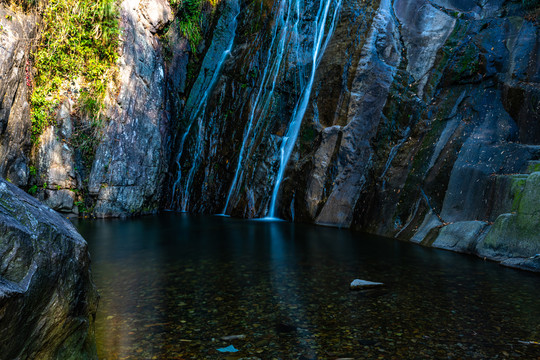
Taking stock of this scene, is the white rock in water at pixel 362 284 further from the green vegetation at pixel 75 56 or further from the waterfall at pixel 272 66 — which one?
the green vegetation at pixel 75 56

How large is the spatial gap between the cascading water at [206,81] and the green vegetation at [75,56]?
4.56 meters

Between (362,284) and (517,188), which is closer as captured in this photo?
(362,284)

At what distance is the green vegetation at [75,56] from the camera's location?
1162 centimetres

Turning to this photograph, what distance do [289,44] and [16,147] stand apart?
32.7 ft

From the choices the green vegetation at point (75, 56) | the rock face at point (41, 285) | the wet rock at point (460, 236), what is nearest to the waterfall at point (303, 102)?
the wet rock at point (460, 236)

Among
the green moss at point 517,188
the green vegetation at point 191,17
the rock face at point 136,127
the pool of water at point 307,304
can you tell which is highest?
the green vegetation at point 191,17

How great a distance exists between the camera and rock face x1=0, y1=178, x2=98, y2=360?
6.01ft

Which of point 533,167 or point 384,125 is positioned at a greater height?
point 384,125

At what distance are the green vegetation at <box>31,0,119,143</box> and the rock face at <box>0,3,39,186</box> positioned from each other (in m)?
0.63

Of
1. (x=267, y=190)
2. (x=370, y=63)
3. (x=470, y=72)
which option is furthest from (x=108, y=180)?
(x=470, y=72)

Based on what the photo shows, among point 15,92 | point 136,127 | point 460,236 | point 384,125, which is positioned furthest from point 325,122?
point 15,92

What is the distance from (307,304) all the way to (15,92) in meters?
9.66

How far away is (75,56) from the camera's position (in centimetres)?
1231

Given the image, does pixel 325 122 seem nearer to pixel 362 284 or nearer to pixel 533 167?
pixel 533 167
